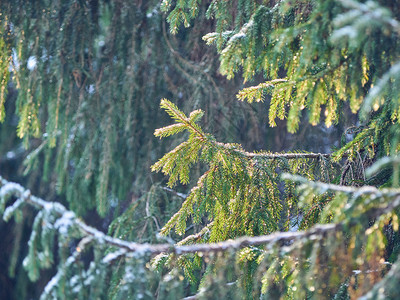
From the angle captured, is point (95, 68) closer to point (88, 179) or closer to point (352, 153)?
point (88, 179)

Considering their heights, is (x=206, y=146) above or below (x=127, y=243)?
above

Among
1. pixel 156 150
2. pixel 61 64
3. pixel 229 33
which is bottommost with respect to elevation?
pixel 156 150

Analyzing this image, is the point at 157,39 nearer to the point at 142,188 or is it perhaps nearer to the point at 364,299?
the point at 142,188

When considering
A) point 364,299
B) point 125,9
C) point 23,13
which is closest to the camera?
point 364,299

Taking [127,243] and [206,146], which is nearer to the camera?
[127,243]

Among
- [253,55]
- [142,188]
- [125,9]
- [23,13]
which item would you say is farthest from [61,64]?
[253,55]

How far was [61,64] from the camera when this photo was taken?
3.17 m

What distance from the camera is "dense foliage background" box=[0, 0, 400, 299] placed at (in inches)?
50.9

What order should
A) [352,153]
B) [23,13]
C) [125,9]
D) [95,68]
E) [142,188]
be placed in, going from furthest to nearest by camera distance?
[142,188] < [95,68] < [125,9] < [23,13] < [352,153]

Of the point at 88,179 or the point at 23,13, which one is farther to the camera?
the point at 88,179

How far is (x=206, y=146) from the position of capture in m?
1.97

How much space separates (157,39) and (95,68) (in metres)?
0.53

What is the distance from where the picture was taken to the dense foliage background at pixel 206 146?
1.29m

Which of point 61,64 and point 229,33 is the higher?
point 61,64
